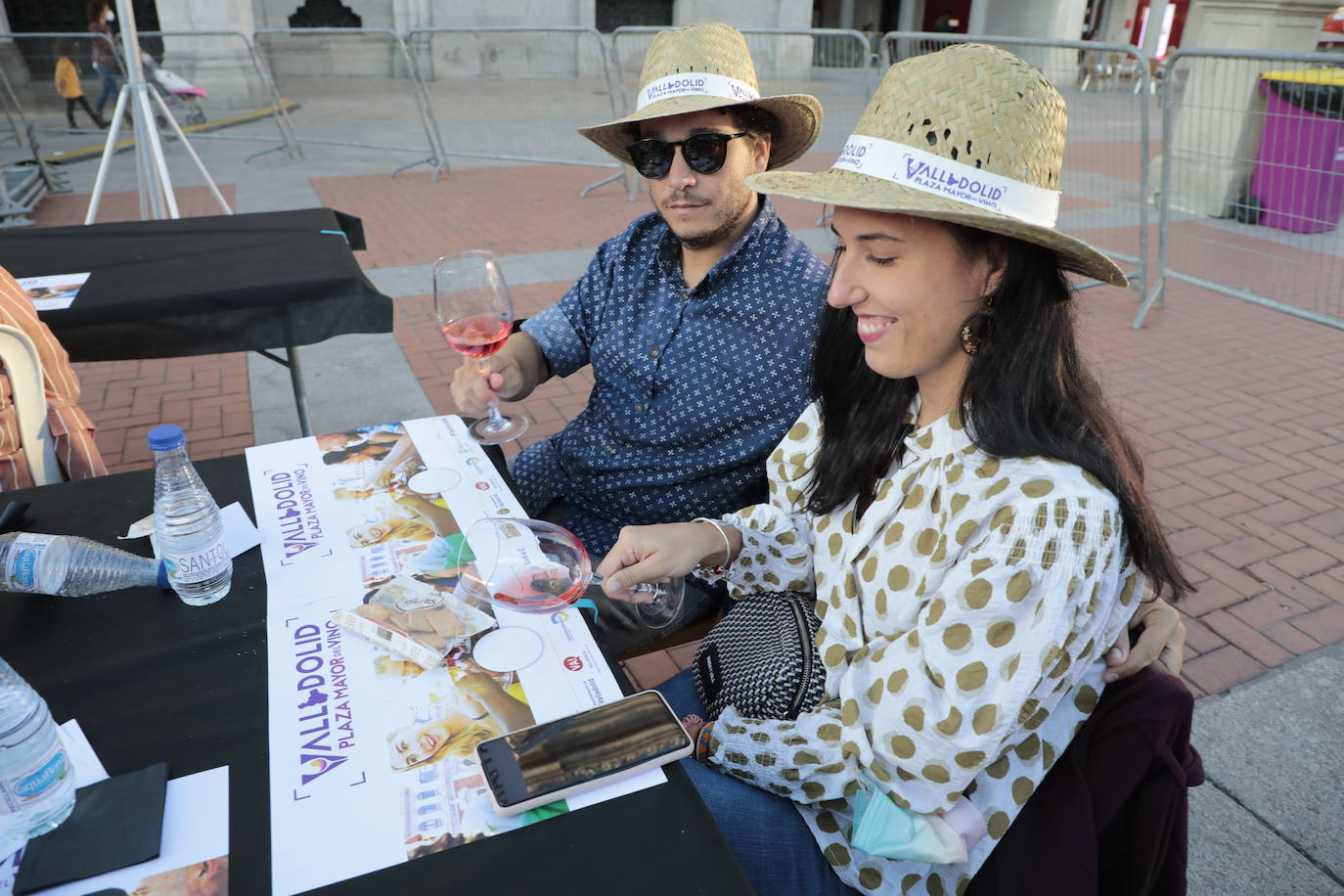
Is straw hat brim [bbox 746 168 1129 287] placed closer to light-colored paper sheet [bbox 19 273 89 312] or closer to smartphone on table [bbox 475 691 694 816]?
smartphone on table [bbox 475 691 694 816]

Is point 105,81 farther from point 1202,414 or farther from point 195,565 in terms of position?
point 1202,414

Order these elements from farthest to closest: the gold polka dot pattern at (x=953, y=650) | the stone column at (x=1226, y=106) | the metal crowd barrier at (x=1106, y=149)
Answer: the stone column at (x=1226, y=106)
the metal crowd barrier at (x=1106, y=149)
the gold polka dot pattern at (x=953, y=650)

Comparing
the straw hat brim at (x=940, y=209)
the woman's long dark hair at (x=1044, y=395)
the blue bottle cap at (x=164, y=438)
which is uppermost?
the straw hat brim at (x=940, y=209)

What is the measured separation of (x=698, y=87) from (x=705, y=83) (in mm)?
21

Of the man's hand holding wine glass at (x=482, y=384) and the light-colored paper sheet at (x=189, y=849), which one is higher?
the man's hand holding wine glass at (x=482, y=384)

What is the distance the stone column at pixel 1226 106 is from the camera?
22.3ft

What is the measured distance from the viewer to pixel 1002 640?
1279mm

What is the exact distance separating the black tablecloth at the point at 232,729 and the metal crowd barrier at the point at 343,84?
452 inches

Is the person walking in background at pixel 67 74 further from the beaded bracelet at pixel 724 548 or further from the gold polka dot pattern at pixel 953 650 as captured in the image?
the gold polka dot pattern at pixel 953 650

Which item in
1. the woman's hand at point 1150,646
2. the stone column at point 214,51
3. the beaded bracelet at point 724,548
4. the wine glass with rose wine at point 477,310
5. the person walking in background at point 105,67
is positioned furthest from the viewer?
the stone column at point 214,51

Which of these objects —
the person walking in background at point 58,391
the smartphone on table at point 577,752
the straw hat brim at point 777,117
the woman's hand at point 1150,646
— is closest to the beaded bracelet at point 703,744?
the smartphone on table at point 577,752

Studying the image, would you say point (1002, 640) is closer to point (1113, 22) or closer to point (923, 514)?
point (923, 514)

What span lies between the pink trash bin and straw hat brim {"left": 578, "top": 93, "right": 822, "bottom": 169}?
5356 millimetres

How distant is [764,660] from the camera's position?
1670mm
